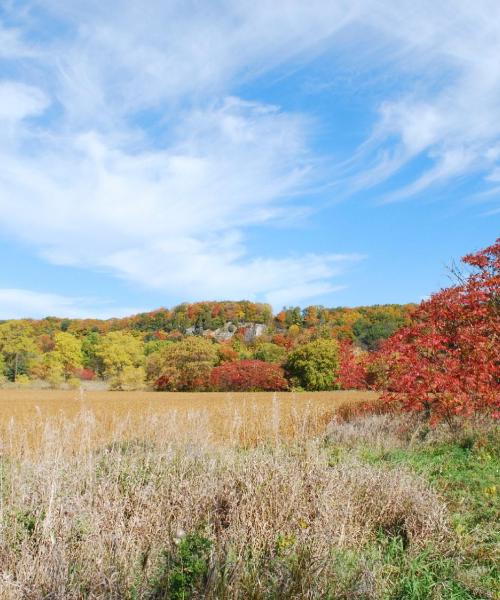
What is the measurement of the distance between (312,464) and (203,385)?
45795 millimetres

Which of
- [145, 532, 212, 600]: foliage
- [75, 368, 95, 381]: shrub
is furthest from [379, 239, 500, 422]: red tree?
[75, 368, 95, 381]: shrub

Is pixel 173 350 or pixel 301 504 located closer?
pixel 301 504

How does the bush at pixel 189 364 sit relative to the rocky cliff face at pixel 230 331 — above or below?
below

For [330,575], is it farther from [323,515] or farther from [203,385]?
[203,385]

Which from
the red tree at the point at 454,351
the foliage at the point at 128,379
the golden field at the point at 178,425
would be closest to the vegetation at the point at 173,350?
the foliage at the point at 128,379

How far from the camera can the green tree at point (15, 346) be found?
2222 inches

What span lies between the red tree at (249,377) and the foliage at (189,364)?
1.13 metres

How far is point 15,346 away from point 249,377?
2749cm

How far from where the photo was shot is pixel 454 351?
37.6ft

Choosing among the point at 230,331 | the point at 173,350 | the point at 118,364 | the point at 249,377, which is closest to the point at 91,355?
the point at 118,364

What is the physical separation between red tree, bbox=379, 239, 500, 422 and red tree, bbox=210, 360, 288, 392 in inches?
1378

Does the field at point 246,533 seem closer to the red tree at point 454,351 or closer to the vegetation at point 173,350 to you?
the red tree at point 454,351

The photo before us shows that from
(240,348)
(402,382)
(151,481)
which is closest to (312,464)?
(151,481)

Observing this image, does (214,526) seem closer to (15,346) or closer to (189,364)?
(189,364)
